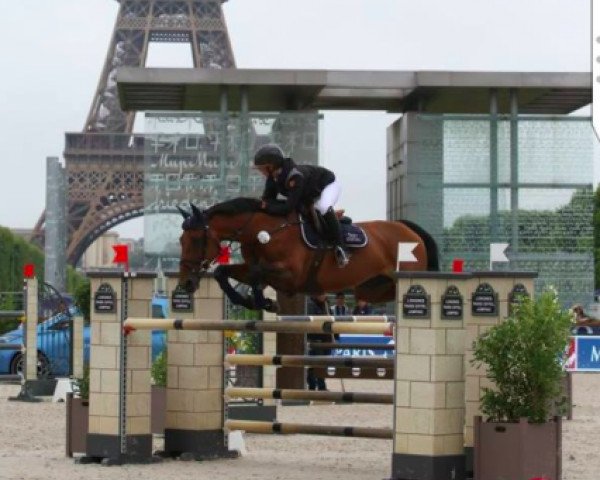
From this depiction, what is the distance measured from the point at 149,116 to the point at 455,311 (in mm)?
18593

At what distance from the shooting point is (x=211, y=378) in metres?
12.4

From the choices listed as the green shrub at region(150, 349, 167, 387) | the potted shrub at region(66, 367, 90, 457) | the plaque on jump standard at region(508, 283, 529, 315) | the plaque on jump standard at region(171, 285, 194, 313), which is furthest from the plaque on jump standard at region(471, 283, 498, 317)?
the green shrub at region(150, 349, 167, 387)

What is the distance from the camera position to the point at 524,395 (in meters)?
10.4

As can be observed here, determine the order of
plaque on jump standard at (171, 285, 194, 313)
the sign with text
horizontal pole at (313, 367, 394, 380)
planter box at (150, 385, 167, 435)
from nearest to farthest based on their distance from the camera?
plaque on jump standard at (171, 285, 194, 313)
planter box at (150, 385, 167, 435)
horizontal pole at (313, 367, 394, 380)
the sign with text

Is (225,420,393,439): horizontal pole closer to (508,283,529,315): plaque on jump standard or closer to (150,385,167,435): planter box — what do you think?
(508,283,529,315): plaque on jump standard

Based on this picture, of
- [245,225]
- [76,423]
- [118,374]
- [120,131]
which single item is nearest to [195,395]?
[118,374]

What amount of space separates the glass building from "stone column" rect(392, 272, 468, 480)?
1862 cm

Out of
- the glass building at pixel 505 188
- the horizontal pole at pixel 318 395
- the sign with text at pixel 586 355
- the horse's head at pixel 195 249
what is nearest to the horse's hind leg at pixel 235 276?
the horse's head at pixel 195 249

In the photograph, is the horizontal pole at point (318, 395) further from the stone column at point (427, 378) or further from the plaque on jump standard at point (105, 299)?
the plaque on jump standard at point (105, 299)

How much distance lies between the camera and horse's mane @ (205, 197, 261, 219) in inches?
414

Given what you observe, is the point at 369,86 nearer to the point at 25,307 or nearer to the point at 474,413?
the point at 25,307

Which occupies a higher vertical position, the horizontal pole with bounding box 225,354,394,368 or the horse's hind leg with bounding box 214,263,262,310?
the horse's hind leg with bounding box 214,263,262,310

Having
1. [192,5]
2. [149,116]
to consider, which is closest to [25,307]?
[149,116]

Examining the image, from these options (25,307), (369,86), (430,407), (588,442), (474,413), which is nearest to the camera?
(430,407)
